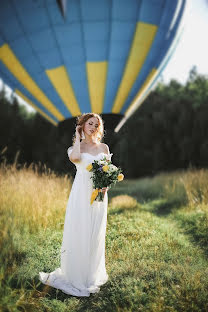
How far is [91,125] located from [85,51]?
2.74 m

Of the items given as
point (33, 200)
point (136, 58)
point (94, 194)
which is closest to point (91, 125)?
point (94, 194)

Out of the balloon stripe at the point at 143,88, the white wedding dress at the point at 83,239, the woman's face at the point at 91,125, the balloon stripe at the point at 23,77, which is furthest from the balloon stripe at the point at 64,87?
the white wedding dress at the point at 83,239

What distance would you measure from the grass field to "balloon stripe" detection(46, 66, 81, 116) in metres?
1.46

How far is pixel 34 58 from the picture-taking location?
5508 mm

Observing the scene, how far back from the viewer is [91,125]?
3238 mm

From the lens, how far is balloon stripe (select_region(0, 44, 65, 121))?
5512 millimetres

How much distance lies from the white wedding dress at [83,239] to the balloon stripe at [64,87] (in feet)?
9.65

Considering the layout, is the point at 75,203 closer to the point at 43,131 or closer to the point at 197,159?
the point at 197,159

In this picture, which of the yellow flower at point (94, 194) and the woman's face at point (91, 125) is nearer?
the yellow flower at point (94, 194)

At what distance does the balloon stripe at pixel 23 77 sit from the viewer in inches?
217

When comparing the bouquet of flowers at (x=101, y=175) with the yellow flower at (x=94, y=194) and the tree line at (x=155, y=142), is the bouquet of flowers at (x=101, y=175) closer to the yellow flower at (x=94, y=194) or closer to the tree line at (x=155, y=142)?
the yellow flower at (x=94, y=194)

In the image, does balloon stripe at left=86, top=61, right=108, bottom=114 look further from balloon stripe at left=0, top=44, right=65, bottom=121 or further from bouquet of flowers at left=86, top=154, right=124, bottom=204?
bouquet of flowers at left=86, top=154, right=124, bottom=204

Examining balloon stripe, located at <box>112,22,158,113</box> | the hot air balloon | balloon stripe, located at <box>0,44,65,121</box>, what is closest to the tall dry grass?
balloon stripe, located at <box>0,44,65,121</box>

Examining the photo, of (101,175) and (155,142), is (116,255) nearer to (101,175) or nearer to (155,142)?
(101,175)
